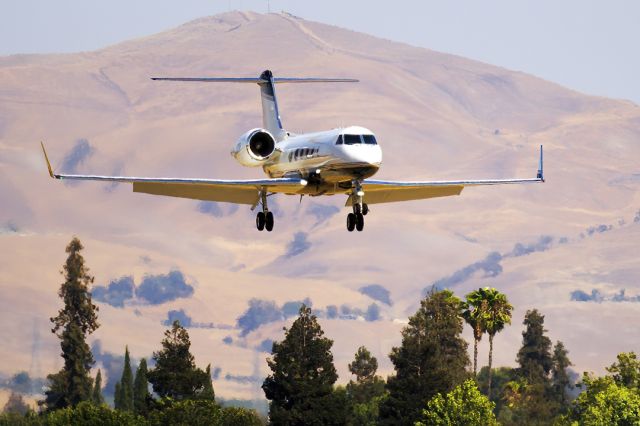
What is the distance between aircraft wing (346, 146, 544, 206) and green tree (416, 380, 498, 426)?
8776cm

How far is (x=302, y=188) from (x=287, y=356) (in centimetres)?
11212

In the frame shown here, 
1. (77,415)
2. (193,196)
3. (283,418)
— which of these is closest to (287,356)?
(283,418)

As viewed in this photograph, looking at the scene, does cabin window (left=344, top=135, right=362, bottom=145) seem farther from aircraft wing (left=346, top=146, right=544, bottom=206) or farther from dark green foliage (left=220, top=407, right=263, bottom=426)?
dark green foliage (left=220, top=407, right=263, bottom=426)

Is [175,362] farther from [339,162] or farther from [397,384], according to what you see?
[339,162]

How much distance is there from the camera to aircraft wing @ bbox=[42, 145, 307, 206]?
6228cm

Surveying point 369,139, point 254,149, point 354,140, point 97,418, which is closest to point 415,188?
point 369,139

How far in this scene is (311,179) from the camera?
63.3 metres

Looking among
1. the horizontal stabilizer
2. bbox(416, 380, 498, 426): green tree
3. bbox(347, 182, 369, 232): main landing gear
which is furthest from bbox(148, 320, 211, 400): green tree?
bbox(347, 182, 369, 232): main landing gear

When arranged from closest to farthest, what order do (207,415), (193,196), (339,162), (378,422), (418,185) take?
(339,162)
(418,185)
(193,196)
(207,415)
(378,422)

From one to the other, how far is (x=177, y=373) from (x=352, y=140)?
118773mm

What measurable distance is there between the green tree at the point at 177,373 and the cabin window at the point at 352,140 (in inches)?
4569

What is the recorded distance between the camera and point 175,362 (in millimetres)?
177000

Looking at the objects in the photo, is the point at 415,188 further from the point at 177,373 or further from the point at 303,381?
the point at 177,373

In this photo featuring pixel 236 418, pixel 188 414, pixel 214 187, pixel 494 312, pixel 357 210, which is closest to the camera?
pixel 357 210
